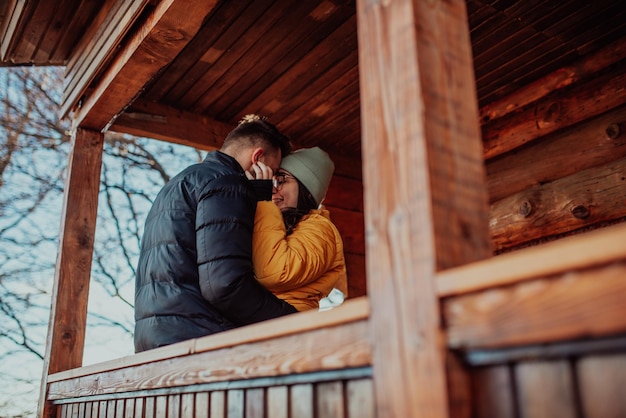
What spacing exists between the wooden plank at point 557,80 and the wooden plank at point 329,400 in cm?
334

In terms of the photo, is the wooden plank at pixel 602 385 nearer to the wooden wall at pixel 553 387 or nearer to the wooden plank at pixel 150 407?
the wooden wall at pixel 553 387

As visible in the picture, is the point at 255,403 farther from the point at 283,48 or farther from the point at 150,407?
the point at 283,48

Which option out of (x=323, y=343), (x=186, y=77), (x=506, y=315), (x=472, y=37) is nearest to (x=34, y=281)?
(x=186, y=77)

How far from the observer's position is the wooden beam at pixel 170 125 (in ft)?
15.1

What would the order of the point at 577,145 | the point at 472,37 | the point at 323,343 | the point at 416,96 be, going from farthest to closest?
the point at 577,145 → the point at 472,37 → the point at 323,343 → the point at 416,96

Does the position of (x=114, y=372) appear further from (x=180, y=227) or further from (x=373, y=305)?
(x=373, y=305)

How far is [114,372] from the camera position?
2.75 meters

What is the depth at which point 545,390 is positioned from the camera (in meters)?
1.03

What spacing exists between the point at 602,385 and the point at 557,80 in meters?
3.74

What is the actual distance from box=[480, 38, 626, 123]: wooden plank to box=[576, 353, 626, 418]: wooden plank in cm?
351

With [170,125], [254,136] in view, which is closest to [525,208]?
[254,136]

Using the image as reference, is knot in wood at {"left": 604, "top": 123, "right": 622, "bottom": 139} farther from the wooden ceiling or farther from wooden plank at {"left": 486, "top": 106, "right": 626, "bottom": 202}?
the wooden ceiling

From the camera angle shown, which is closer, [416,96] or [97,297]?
[416,96]

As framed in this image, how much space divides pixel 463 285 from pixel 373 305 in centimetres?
24
